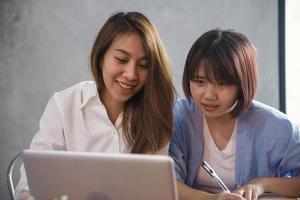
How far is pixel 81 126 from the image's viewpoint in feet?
5.69

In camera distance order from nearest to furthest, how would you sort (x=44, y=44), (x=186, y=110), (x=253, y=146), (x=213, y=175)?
(x=213, y=175) < (x=253, y=146) < (x=186, y=110) < (x=44, y=44)


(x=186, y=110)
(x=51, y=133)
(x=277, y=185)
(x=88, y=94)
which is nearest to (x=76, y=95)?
(x=88, y=94)

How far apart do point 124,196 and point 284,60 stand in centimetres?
220

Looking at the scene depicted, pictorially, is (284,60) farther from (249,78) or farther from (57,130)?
(57,130)

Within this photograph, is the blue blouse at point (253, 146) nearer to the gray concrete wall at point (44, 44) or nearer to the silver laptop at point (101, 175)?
the silver laptop at point (101, 175)

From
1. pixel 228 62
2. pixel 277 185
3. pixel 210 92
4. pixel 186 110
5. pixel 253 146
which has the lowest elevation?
pixel 277 185

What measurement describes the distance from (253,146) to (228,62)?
1.16ft

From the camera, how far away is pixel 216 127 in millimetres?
1859

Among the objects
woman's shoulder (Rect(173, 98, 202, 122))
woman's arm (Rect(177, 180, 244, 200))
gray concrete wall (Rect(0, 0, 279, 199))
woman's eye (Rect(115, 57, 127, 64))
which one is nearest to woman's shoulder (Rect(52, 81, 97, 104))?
woman's eye (Rect(115, 57, 127, 64))

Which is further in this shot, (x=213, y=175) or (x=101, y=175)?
(x=213, y=175)

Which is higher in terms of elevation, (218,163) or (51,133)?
(51,133)

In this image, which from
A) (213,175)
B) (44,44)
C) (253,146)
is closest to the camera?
(213,175)

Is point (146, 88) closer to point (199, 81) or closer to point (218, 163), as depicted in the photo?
point (199, 81)

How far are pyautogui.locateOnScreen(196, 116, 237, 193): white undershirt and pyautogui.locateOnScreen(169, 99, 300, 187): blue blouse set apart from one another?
2 centimetres
